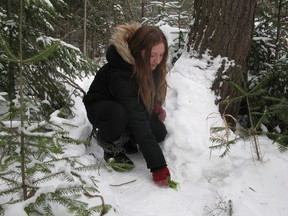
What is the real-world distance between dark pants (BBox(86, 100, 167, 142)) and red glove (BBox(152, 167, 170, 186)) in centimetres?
49

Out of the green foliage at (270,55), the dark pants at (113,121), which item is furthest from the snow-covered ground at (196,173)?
the green foliage at (270,55)

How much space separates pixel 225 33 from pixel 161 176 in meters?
1.72

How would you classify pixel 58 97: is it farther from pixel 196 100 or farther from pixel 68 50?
pixel 196 100

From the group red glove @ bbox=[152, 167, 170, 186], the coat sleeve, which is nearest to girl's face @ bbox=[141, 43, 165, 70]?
the coat sleeve

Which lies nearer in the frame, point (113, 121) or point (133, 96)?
point (133, 96)

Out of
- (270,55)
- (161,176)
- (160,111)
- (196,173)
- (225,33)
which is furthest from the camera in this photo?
(270,55)

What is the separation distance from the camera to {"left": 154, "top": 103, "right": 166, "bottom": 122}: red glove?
312 cm

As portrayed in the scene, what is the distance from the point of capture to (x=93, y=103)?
3.12 meters

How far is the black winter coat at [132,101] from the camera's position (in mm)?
2633

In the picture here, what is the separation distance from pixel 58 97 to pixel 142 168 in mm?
1531

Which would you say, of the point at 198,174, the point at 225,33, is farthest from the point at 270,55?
the point at 198,174

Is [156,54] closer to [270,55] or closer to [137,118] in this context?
[137,118]

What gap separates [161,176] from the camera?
2.57m

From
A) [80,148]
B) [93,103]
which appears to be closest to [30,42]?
[93,103]
